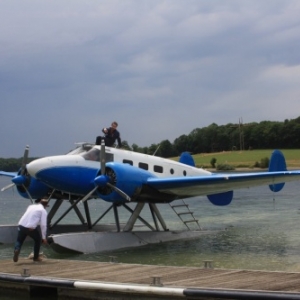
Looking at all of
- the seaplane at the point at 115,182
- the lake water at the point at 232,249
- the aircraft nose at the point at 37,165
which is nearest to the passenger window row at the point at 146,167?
the seaplane at the point at 115,182

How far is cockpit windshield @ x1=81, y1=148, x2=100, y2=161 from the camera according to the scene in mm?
19750

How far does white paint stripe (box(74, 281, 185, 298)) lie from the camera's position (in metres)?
10.1

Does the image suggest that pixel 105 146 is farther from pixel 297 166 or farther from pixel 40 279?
pixel 297 166

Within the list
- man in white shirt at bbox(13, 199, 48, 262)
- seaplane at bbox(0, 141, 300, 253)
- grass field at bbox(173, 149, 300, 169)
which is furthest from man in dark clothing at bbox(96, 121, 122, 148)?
grass field at bbox(173, 149, 300, 169)

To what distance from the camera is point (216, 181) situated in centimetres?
1992

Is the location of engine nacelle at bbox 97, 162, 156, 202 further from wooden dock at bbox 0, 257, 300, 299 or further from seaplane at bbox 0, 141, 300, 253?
wooden dock at bbox 0, 257, 300, 299

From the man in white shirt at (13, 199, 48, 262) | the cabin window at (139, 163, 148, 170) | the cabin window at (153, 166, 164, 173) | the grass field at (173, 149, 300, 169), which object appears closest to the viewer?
the man in white shirt at (13, 199, 48, 262)

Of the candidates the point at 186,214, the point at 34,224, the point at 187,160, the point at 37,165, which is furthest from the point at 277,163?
the point at 34,224

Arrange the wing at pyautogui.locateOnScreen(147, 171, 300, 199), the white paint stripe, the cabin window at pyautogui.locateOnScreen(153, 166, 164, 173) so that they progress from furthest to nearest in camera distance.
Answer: the cabin window at pyautogui.locateOnScreen(153, 166, 164, 173) < the wing at pyautogui.locateOnScreen(147, 171, 300, 199) < the white paint stripe

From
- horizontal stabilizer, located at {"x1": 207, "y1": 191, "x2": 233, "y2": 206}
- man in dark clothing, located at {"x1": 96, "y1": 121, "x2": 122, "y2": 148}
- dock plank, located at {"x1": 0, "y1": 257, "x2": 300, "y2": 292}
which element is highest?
man in dark clothing, located at {"x1": 96, "y1": 121, "x2": 122, "y2": 148}

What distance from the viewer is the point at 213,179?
19734mm

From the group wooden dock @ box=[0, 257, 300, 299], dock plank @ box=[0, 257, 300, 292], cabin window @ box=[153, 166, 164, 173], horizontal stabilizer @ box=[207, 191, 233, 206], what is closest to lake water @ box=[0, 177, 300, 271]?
horizontal stabilizer @ box=[207, 191, 233, 206]

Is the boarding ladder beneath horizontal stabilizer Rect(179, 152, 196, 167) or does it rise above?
beneath

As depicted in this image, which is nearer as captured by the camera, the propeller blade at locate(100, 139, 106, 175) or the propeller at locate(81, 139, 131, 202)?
the propeller at locate(81, 139, 131, 202)
